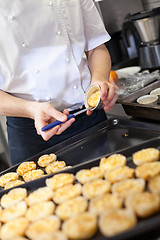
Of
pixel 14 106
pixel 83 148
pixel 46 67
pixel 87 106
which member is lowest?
pixel 83 148

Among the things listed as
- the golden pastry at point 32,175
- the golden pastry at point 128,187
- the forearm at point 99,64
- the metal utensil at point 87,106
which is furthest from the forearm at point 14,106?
the golden pastry at point 128,187

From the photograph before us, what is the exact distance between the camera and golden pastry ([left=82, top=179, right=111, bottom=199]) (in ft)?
3.25

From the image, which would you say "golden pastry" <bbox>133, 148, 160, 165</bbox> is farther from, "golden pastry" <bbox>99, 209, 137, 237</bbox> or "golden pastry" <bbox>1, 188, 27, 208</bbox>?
"golden pastry" <bbox>1, 188, 27, 208</bbox>

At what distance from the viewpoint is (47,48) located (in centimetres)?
153

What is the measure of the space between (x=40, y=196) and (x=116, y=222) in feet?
1.21

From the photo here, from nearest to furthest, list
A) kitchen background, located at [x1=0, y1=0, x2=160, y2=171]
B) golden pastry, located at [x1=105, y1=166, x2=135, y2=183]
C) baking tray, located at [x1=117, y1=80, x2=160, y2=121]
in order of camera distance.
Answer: golden pastry, located at [x1=105, y1=166, x2=135, y2=183] → baking tray, located at [x1=117, y1=80, x2=160, y2=121] → kitchen background, located at [x1=0, y1=0, x2=160, y2=171]

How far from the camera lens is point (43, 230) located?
2.91 feet

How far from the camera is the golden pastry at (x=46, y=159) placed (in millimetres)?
1352

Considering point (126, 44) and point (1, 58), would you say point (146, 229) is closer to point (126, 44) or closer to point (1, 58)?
point (1, 58)

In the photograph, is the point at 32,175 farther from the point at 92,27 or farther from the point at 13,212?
the point at 92,27

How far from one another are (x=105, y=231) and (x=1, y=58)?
978 millimetres

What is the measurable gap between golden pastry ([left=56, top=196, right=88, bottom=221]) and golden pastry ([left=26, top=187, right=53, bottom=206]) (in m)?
0.10

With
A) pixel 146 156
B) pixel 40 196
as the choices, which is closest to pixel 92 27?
pixel 146 156

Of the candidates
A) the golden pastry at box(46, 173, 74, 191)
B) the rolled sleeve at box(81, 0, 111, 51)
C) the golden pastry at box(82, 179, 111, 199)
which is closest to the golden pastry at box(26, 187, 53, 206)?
the golden pastry at box(46, 173, 74, 191)
